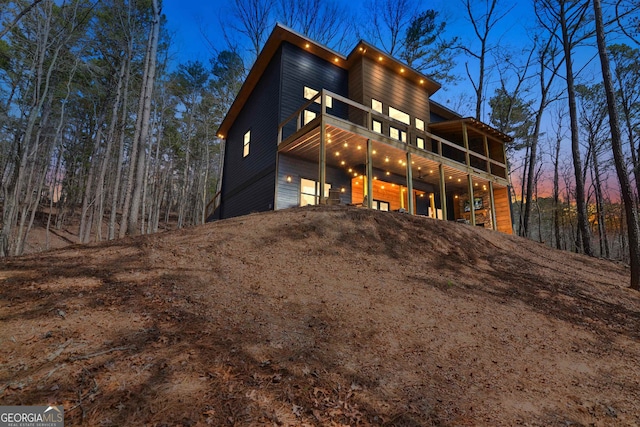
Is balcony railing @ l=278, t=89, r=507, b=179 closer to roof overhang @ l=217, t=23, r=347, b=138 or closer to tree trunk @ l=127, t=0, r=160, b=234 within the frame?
roof overhang @ l=217, t=23, r=347, b=138

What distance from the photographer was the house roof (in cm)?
1357

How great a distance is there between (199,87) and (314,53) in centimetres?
1564

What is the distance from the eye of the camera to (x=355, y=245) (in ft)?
24.6

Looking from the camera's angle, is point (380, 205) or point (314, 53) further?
point (380, 205)

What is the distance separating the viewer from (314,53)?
14.7 m

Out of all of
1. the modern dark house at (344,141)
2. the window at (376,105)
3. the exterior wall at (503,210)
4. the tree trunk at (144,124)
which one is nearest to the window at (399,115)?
the modern dark house at (344,141)

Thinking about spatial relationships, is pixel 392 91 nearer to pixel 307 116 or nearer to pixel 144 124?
pixel 307 116

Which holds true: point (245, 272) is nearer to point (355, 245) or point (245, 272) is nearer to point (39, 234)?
point (355, 245)

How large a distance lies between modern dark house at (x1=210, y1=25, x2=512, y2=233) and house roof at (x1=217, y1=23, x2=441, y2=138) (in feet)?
0.18

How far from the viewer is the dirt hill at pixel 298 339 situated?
8.20ft

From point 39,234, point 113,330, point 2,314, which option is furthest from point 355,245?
point 39,234

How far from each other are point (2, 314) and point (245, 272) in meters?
3.16

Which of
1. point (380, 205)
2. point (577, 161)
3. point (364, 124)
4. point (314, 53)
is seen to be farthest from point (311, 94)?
point (577, 161)

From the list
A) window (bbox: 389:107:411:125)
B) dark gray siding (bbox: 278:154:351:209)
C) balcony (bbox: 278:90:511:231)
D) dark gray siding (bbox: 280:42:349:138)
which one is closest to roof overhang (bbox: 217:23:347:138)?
dark gray siding (bbox: 280:42:349:138)
